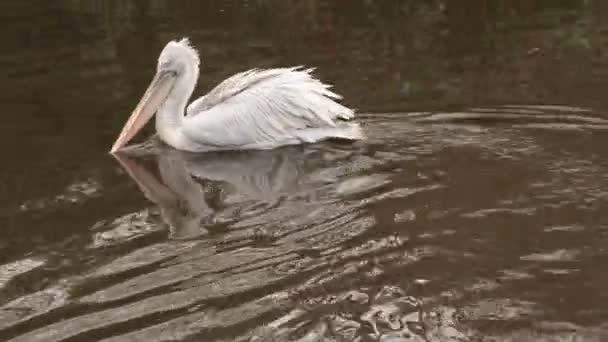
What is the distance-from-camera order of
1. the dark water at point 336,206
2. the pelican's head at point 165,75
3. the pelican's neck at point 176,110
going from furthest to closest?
the pelican's head at point 165,75, the pelican's neck at point 176,110, the dark water at point 336,206

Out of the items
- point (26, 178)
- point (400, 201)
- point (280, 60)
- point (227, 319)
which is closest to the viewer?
point (227, 319)

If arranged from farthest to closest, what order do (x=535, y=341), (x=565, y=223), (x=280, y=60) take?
(x=280, y=60) → (x=565, y=223) → (x=535, y=341)

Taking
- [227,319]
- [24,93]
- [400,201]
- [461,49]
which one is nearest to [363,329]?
[227,319]

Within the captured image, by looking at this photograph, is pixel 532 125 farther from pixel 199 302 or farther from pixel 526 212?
pixel 199 302

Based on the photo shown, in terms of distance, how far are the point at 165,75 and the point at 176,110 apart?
0.30 meters

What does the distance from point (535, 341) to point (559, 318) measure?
9.4 inches

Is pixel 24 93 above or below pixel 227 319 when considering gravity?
above

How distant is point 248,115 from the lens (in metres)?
6.86

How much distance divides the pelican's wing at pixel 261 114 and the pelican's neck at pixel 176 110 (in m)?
0.11

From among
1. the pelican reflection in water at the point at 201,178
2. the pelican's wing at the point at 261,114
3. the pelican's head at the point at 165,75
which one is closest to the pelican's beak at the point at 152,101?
the pelican's head at the point at 165,75

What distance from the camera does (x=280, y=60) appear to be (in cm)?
912

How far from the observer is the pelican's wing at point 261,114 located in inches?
269

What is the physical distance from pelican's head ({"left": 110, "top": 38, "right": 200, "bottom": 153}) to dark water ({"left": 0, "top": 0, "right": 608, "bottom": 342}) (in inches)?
13.1

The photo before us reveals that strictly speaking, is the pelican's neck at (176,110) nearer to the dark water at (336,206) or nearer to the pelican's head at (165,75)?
the pelican's head at (165,75)
